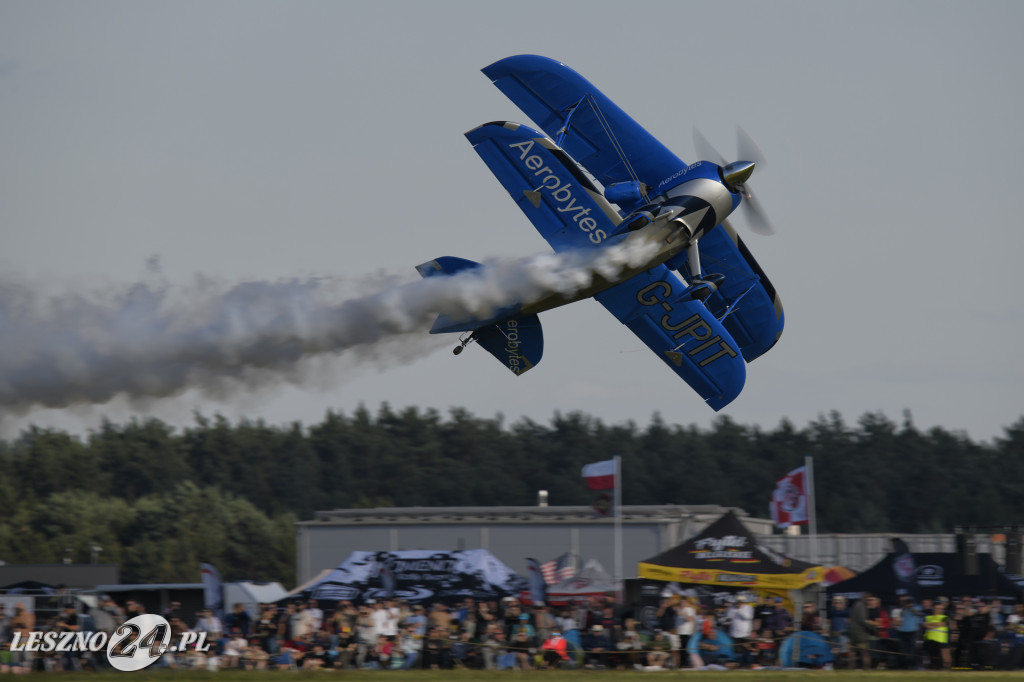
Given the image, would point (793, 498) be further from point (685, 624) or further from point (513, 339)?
point (685, 624)

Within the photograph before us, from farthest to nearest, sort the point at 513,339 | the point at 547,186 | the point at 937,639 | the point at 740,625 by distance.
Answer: the point at 513,339, the point at 547,186, the point at 740,625, the point at 937,639

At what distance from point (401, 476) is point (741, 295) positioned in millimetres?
80862

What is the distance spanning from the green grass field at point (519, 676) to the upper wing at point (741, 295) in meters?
7.41

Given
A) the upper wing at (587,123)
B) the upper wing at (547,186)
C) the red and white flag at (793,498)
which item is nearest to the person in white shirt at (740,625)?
the upper wing at (547,186)

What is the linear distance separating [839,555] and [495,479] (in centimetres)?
6926

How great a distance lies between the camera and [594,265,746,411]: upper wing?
886 inches

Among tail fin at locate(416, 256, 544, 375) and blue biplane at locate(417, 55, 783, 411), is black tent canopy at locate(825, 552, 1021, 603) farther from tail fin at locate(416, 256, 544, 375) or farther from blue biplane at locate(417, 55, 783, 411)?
tail fin at locate(416, 256, 544, 375)

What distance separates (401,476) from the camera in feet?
335

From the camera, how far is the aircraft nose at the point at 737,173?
20.6m

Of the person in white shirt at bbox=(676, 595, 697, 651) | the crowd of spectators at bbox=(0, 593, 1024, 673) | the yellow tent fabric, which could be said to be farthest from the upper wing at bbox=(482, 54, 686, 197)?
the crowd of spectators at bbox=(0, 593, 1024, 673)

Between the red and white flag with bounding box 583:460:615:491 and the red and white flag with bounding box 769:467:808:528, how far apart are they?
441 centimetres

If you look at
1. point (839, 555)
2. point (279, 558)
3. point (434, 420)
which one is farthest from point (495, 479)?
point (839, 555)

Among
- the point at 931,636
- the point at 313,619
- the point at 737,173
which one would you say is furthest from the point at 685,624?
the point at 737,173

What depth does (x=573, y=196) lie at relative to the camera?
20.9m
